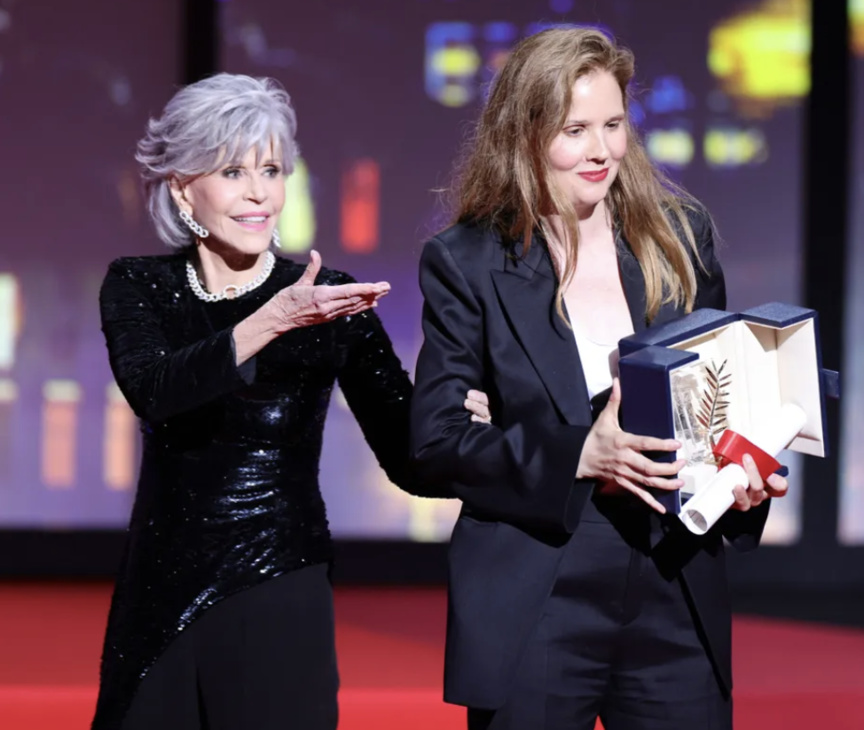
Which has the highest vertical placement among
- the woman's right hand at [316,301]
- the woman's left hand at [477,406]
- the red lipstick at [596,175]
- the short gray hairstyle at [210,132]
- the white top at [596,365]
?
the short gray hairstyle at [210,132]

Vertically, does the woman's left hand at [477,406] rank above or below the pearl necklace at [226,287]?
below

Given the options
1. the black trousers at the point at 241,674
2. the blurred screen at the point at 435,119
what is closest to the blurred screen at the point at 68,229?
the blurred screen at the point at 435,119

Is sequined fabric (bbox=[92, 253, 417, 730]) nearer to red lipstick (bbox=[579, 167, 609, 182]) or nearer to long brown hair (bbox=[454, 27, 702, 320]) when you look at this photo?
long brown hair (bbox=[454, 27, 702, 320])

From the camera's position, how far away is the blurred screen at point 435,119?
4.35 m

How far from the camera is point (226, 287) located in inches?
83.0

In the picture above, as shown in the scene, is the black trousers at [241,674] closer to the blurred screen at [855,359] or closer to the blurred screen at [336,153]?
the blurred screen at [336,153]

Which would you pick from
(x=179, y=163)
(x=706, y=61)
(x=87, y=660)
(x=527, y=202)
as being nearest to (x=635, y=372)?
(x=527, y=202)

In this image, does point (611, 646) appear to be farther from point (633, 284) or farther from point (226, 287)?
point (226, 287)

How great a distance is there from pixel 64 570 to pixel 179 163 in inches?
106

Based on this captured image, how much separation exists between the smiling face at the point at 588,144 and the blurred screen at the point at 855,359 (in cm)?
292

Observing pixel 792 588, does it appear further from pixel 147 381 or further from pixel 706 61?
pixel 147 381

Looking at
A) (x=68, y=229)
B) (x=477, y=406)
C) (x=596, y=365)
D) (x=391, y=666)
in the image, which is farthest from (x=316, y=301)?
(x=68, y=229)

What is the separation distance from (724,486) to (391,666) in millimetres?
1839

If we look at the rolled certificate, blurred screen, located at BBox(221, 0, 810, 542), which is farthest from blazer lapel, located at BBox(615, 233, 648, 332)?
blurred screen, located at BBox(221, 0, 810, 542)
